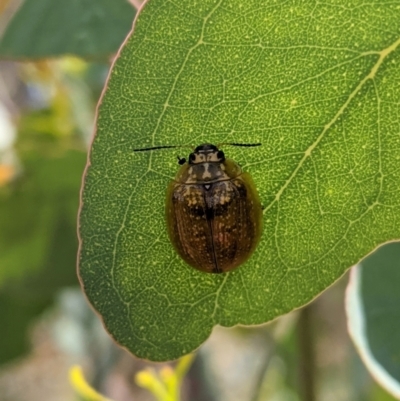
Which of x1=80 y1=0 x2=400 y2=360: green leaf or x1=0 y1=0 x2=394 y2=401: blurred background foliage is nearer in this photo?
x1=80 y1=0 x2=400 y2=360: green leaf

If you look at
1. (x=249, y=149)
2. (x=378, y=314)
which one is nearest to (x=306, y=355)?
(x=378, y=314)

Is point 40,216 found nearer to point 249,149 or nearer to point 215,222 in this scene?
point 215,222

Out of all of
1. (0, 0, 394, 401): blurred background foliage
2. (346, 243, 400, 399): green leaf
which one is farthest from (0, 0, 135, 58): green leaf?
(346, 243, 400, 399): green leaf

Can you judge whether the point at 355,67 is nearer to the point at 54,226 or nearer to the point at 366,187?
the point at 366,187

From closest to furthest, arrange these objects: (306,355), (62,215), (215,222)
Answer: (215,222)
(306,355)
(62,215)

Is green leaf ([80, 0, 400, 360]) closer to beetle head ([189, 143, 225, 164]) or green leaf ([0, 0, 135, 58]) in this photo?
beetle head ([189, 143, 225, 164])

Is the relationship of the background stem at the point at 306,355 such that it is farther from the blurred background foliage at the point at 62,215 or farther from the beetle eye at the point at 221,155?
the beetle eye at the point at 221,155
